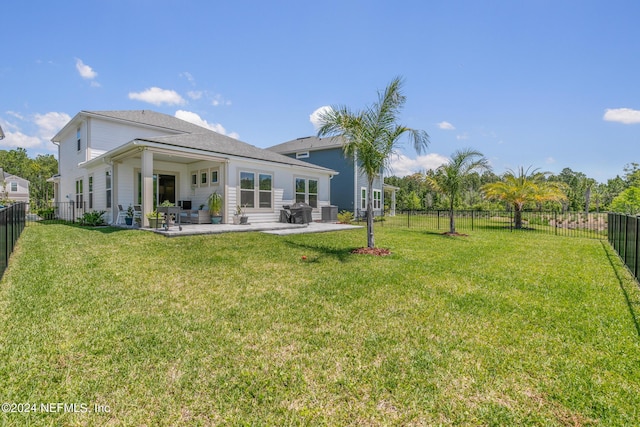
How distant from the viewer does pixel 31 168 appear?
49.2 m

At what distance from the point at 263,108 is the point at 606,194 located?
43.7m

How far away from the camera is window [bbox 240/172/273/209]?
44.0ft

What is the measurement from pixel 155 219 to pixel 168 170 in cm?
492

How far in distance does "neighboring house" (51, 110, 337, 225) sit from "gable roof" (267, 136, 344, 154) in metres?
4.20

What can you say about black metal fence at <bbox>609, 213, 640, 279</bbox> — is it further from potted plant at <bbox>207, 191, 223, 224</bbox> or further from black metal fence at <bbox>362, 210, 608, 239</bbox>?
potted plant at <bbox>207, 191, 223, 224</bbox>

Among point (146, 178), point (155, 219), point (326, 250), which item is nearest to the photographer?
point (326, 250)

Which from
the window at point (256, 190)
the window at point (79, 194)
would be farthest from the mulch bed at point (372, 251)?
the window at point (79, 194)

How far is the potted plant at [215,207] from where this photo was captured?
12430 millimetres

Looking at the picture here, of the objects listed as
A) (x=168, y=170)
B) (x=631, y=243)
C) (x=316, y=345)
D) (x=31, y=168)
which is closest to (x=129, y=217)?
(x=168, y=170)

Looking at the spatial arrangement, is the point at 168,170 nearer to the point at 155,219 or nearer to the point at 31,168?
the point at 155,219

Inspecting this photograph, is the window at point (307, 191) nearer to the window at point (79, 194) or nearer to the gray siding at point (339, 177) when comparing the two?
the gray siding at point (339, 177)

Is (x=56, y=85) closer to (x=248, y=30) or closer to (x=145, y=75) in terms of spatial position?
(x=145, y=75)

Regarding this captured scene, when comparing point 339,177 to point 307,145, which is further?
point 307,145

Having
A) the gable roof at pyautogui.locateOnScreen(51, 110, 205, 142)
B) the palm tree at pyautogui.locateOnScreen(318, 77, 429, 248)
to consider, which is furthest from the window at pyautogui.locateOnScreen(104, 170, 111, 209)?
the palm tree at pyautogui.locateOnScreen(318, 77, 429, 248)
